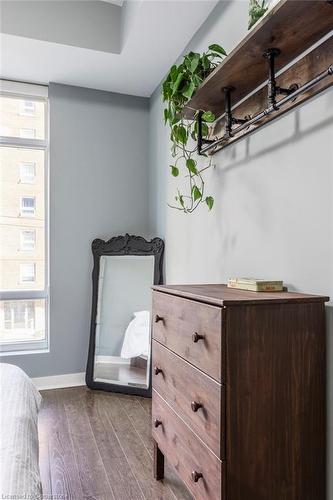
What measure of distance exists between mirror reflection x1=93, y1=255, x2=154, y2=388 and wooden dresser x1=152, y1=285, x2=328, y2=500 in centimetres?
177

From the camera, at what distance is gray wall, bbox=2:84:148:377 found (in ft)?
10.5

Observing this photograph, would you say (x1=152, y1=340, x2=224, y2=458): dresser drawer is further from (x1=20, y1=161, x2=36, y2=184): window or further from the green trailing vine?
(x1=20, y1=161, x2=36, y2=184): window

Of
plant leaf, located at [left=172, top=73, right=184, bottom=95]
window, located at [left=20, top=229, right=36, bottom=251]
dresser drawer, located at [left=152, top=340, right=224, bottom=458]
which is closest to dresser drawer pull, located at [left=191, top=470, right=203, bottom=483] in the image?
dresser drawer, located at [left=152, top=340, right=224, bottom=458]

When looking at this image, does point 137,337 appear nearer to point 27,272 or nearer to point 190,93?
point 27,272

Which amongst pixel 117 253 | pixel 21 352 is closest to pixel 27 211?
pixel 117 253

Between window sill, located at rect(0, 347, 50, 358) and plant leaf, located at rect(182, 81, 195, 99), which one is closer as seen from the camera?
plant leaf, located at rect(182, 81, 195, 99)

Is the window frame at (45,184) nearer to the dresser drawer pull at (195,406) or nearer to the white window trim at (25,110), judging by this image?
the white window trim at (25,110)

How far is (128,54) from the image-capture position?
8.87 ft

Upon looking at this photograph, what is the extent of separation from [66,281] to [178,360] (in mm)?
1941

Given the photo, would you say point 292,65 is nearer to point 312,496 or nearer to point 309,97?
point 309,97

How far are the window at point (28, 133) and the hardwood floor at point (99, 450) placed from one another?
224 cm

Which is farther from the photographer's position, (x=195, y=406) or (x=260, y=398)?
(x=195, y=406)

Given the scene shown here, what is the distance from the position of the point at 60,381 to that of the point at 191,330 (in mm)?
2212

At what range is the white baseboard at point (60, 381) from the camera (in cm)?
313
